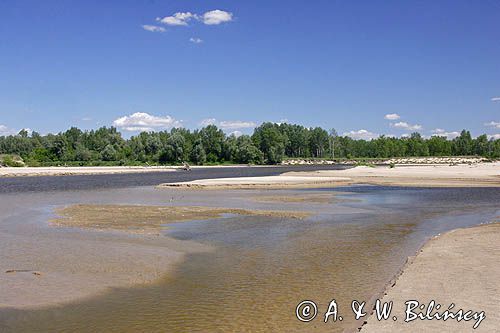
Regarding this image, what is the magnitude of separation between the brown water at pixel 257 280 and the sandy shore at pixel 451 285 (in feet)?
2.97

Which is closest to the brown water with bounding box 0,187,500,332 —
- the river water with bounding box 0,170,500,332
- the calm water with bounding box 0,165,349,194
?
the river water with bounding box 0,170,500,332

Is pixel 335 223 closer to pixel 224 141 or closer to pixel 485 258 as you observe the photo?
pixel 485 258

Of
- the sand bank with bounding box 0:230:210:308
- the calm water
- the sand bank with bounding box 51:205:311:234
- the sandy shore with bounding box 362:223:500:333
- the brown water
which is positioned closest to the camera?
the sandy shore with bounding box 362:223:500:333

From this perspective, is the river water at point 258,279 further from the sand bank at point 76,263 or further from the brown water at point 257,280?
the sand bank at point 76,263

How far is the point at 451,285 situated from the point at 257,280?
5.48 meters

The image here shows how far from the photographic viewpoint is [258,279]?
14.3 meters

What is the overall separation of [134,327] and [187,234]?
1255 centimetres

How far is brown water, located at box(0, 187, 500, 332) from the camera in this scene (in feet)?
35.2

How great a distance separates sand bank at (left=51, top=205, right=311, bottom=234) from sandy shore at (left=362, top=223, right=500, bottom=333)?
13.1 meters

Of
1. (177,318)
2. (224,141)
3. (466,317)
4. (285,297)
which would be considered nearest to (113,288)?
(177,318)

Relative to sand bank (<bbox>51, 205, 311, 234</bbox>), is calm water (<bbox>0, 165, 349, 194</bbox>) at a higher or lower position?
higher

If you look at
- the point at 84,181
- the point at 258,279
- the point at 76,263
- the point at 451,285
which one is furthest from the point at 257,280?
the point at 84,181

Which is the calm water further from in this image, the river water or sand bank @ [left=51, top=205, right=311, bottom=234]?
the river water

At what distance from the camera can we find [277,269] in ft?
51.1
